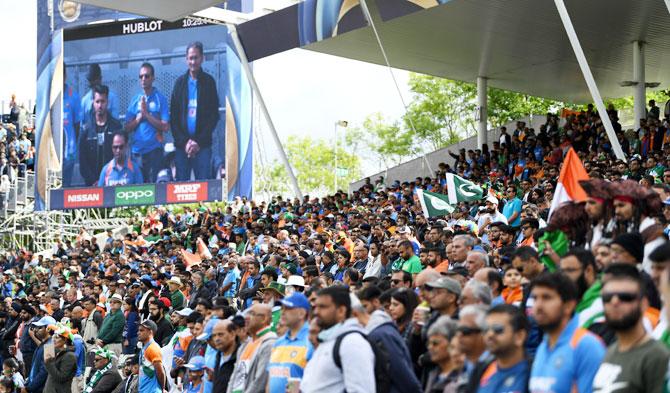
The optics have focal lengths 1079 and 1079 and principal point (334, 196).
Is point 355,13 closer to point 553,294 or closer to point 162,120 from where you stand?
point 162,120

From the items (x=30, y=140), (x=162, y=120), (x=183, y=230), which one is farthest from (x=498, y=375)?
(x=30, y=140)

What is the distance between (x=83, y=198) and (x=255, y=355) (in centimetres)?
3140

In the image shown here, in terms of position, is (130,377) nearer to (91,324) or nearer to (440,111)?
(91,324)

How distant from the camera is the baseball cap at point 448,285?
7301 mm

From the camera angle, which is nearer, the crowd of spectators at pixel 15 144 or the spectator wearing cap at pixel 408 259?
the spectator wearing cap at pixel 408 259

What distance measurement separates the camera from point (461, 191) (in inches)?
670

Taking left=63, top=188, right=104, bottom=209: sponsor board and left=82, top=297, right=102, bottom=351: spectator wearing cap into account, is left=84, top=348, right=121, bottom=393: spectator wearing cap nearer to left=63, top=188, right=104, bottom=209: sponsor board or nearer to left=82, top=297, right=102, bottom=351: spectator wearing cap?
left=82, top=297, right=102, bottom=351: spectator wearing cap

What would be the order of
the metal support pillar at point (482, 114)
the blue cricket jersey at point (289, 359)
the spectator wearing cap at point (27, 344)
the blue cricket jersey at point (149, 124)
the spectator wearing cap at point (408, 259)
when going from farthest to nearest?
1. the blue cricket jersey at point (149, 124)
2. the metal support pillar at point (482, 114)
3. the spectator wearing cap at point (27, 344)
4. the spectator wearing cap at point (408, 259)
5. the blue cricket jersey at point (289, 359)

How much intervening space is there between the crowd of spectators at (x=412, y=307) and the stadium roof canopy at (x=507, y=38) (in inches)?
123

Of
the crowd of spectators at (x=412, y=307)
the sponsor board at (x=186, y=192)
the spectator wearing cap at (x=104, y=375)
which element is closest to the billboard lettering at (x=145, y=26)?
the sponsor board at (x=186, y=192)

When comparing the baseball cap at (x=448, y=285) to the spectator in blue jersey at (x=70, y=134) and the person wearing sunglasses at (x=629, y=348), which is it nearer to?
the person wearing sunglasses at (x=629, y=348)

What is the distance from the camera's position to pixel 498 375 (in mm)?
5785

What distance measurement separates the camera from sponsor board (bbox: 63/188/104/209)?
38.6m

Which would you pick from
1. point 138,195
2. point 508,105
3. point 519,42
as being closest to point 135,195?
point 138,195
